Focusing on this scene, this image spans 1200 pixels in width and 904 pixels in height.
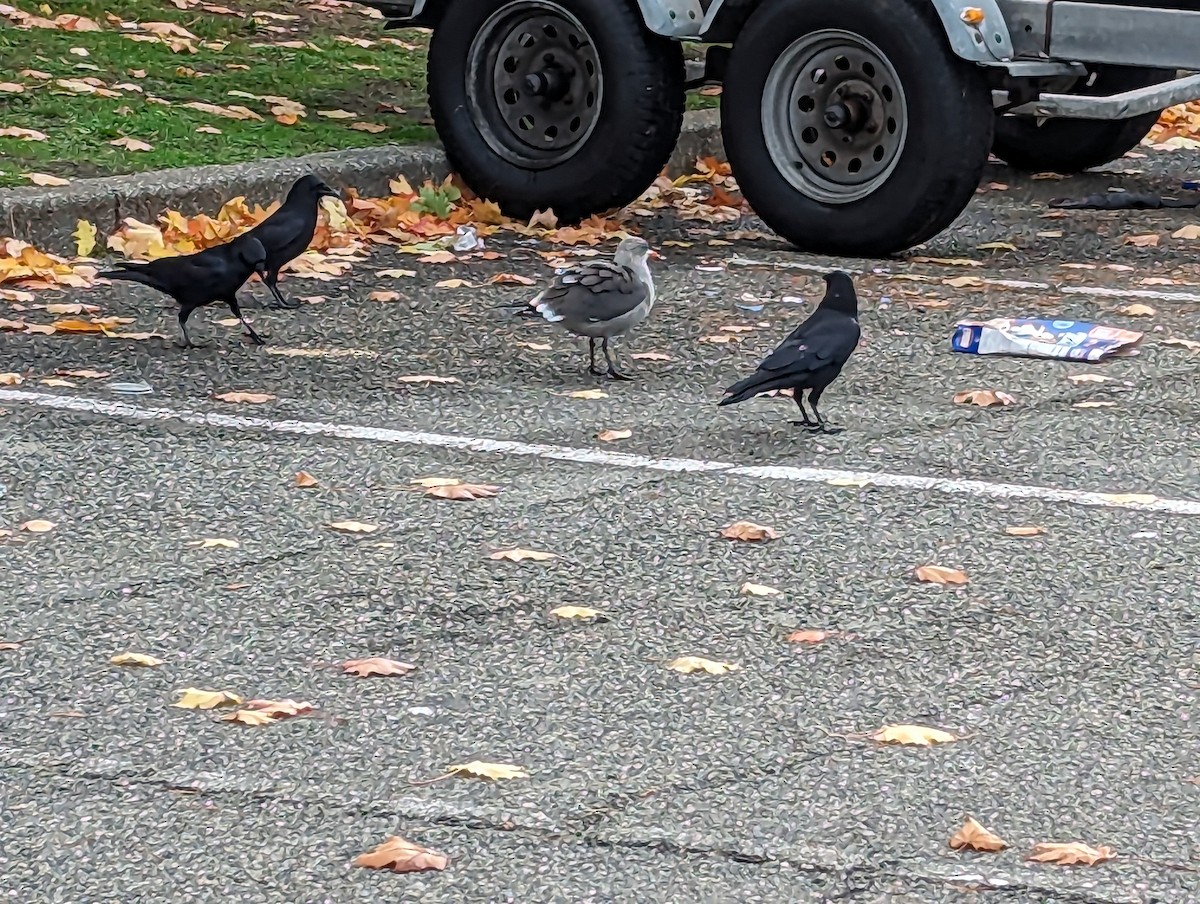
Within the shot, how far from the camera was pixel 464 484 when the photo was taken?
5.82m

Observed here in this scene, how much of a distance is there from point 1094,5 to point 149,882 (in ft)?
21.9

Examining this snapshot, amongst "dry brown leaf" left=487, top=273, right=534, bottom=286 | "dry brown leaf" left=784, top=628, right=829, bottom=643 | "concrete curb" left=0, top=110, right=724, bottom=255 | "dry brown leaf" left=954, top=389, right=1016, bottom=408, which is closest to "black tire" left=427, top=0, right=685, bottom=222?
"concrete curb" left=0, top=110, right=724, bottom=255

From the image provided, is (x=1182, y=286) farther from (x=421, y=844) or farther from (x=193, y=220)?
(x=421, y=844)

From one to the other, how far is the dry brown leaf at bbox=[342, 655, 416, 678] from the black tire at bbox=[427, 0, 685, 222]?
551 cm

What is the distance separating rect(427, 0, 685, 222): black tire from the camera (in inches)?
378

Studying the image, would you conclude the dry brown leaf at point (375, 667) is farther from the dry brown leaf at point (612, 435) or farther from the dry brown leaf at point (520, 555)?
the dry brown leaf at point (612, 435)

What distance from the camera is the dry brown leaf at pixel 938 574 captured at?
507 centimetres

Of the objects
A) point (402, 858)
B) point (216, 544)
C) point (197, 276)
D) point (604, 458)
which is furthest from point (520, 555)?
point (197, 276)

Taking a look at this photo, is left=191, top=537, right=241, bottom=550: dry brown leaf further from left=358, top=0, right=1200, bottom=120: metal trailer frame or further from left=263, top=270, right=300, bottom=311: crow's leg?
left=358, top=0, right=1200, bottom=120: metal trailer frame

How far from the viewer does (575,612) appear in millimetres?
4820

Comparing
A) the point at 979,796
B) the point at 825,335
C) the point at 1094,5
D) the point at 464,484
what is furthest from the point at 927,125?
the point at 979,796

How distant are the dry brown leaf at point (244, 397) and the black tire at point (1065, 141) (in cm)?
598

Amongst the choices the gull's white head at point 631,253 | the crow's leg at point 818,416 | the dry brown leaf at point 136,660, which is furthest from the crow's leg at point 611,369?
the dry brown leaf at point 136,660

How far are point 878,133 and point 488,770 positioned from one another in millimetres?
5799
